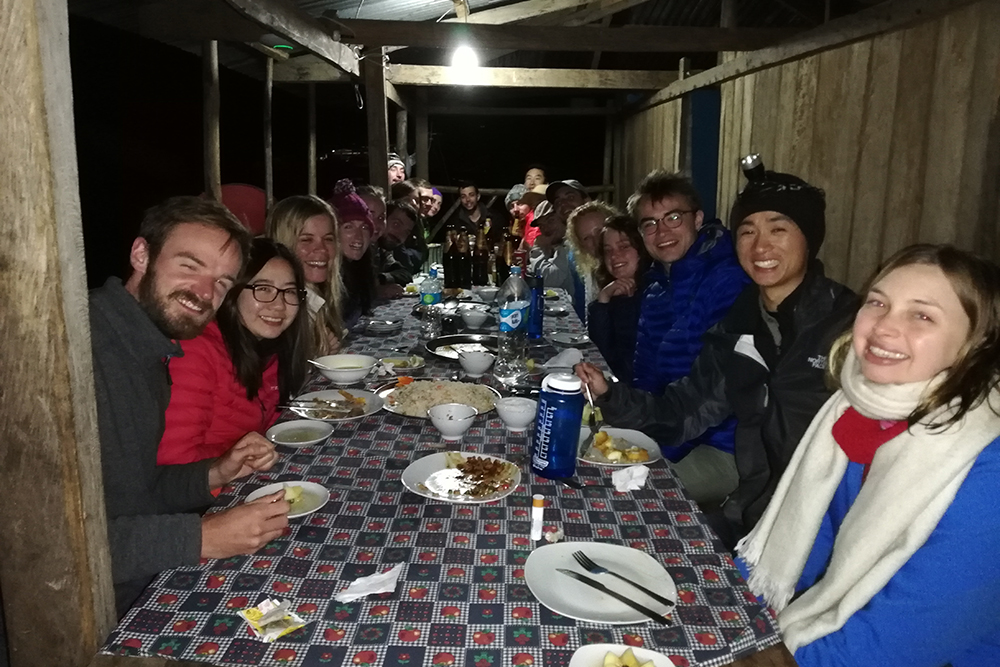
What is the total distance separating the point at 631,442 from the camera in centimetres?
195

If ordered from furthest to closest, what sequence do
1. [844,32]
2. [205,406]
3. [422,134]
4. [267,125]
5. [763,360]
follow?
[422,134], [267,125], [844,32], [763,360], [205,406]

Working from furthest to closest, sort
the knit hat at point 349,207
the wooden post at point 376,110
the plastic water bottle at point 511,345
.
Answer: the wooden post at point 376,110 → the knit hat at point 349,207 → the plastic water bottle at point 511,345

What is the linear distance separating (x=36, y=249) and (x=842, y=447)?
1666 mm

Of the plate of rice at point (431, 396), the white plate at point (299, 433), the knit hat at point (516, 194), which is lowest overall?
the white plate at point (299, 433)

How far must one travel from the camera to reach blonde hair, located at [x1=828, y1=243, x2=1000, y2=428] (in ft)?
4.38

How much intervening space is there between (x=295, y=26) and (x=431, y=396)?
3080 millimetres

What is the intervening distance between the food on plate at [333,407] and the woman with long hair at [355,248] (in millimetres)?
1939

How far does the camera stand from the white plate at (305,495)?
1506 mm

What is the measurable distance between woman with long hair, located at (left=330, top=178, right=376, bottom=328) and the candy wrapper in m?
3.09

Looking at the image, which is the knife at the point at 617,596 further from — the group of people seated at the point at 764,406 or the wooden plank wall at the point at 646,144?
the wooden plank wall at the point at 646,144

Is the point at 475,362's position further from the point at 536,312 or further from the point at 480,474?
the point at 480,474

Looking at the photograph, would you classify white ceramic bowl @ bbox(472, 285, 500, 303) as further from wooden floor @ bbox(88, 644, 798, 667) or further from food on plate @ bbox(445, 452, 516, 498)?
wooden floor @ bbox(88, 644, 798, 667)

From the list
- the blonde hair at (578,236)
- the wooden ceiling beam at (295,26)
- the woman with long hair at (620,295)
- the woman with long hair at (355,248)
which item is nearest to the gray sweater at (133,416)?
the wooden ceiling beam at (295,26)

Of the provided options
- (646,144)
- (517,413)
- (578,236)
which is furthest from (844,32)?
(646,144)
